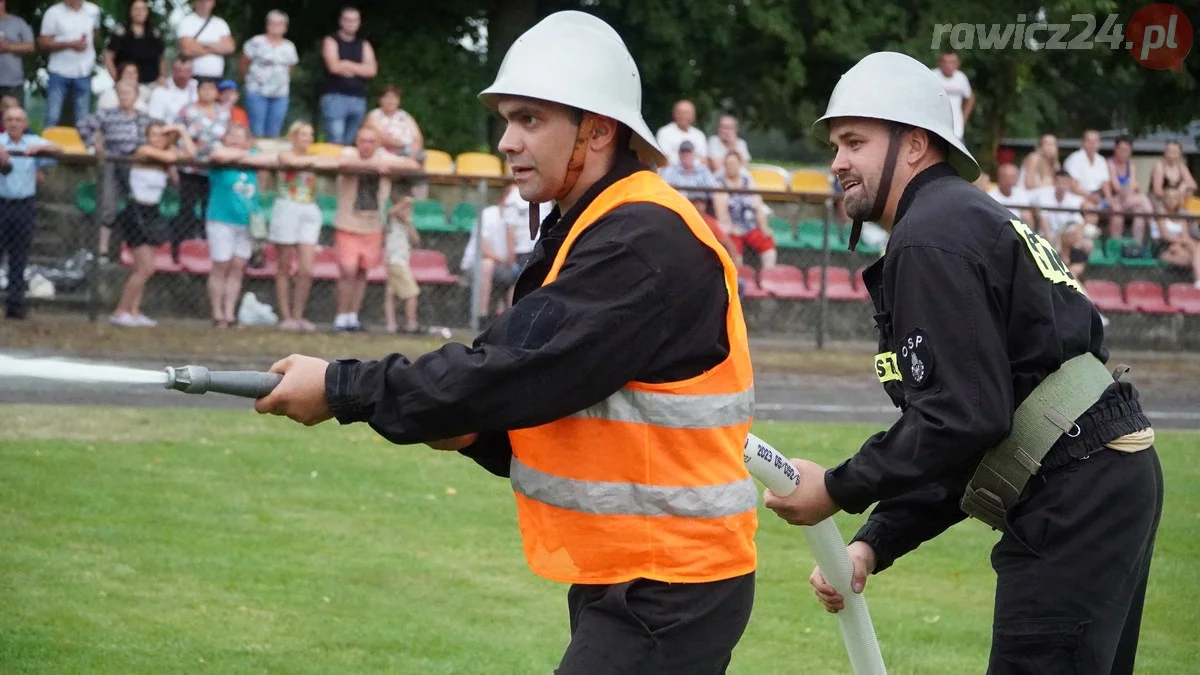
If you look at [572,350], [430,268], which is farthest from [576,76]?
[430,268]

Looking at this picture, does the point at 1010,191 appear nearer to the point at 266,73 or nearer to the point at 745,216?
the point at 745,216

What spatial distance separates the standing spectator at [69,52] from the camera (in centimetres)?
1688

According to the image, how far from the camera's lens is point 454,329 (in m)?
17.0

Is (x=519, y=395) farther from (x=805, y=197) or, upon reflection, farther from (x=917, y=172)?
(x=805, y=197)

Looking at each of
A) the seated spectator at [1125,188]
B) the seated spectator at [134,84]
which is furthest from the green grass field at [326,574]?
the seated spectator at [1125,188]

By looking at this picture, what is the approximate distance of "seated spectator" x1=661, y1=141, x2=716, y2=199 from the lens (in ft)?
56.4

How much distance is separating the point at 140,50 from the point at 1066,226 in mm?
10619

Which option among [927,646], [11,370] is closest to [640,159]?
[11,370]

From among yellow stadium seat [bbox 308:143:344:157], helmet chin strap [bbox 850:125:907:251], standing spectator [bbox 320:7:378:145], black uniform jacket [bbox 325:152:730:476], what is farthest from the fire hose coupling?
standing spectator [bbox 320:7:378:145]

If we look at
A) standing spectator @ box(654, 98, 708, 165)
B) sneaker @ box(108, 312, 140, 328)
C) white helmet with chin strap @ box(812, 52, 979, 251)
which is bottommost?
sneaker @ box(108, 312, 140, 328)

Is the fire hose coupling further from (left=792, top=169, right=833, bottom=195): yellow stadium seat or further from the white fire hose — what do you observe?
(left=792, top=169, right=833, bottom=195): yellow stadium seat

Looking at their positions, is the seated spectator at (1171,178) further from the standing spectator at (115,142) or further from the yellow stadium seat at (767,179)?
the standing spectator at (115,142)

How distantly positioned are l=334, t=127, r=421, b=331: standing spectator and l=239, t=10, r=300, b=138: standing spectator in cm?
144

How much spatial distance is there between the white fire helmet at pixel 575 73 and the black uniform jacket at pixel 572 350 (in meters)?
0.29
